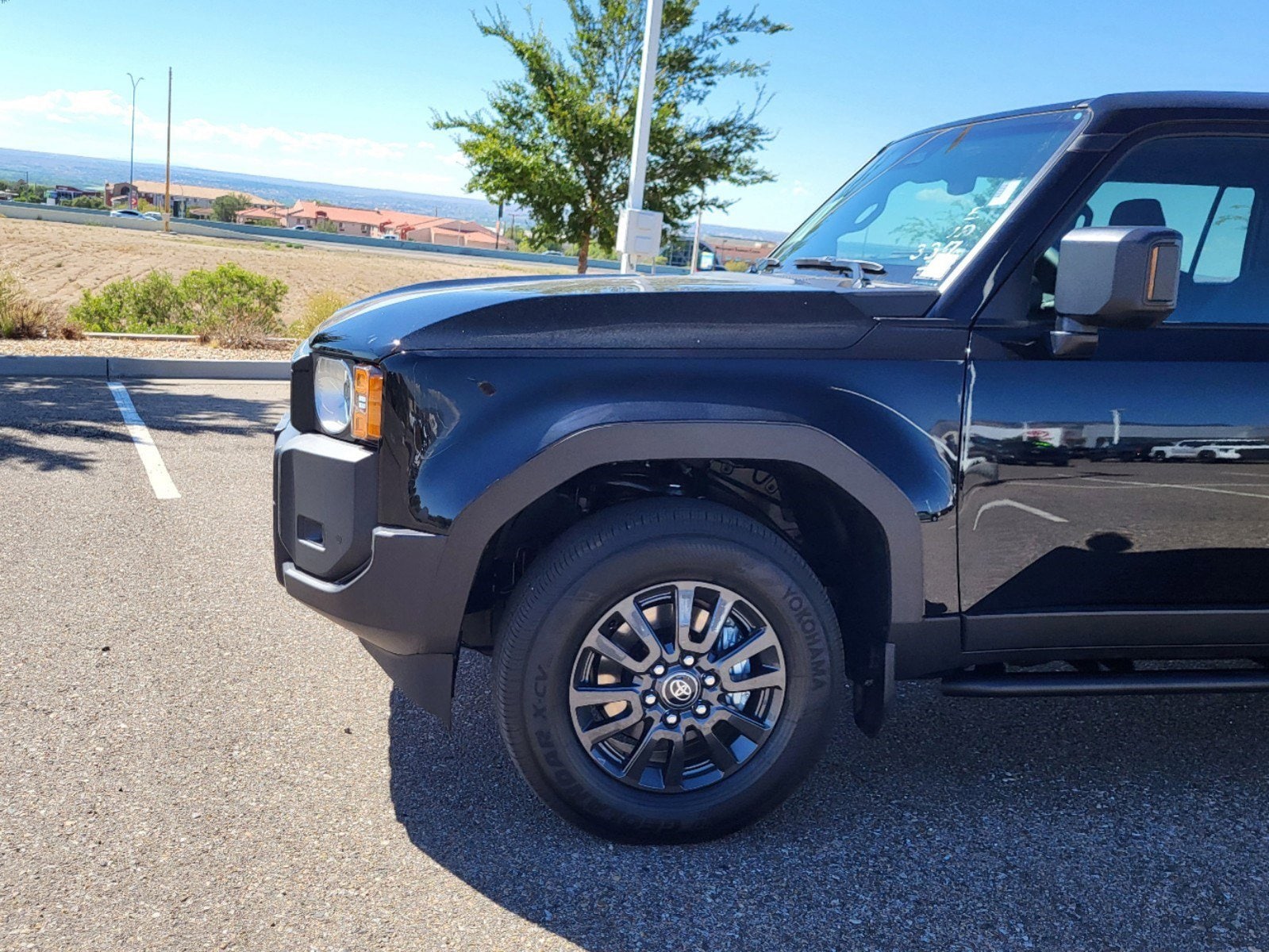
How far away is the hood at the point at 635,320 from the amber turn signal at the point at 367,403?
0.14 feet

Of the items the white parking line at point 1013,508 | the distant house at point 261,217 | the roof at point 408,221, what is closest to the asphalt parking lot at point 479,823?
the white parking line at point 1013,508

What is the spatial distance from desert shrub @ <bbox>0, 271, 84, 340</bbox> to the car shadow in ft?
36.0

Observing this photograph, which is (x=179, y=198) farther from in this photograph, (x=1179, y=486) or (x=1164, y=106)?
(x=1179, y=486)

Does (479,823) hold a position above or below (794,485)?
below

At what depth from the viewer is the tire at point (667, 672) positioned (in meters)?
2.69

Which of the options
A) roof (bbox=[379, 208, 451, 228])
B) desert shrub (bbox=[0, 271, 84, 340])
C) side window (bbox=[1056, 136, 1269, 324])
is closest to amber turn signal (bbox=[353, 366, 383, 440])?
side window (bbox=[1056, 136, 1269, 324])

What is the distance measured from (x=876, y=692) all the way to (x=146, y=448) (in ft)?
19.6

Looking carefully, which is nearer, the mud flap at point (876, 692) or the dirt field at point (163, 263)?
the mud flap at point (876, 692)

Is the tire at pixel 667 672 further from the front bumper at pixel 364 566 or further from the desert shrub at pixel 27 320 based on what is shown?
the desert shrub at pixel 27 320

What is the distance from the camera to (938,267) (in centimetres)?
307

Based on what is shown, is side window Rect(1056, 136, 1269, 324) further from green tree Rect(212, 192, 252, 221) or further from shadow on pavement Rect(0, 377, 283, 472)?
green tree Rect(212, 192, 252, 221)

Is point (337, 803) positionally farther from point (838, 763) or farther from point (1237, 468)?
point (1237, 468)

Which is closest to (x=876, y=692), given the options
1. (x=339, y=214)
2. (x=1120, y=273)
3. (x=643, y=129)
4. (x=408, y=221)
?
(x=1120, y=273)

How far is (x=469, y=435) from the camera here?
2.64 meters
